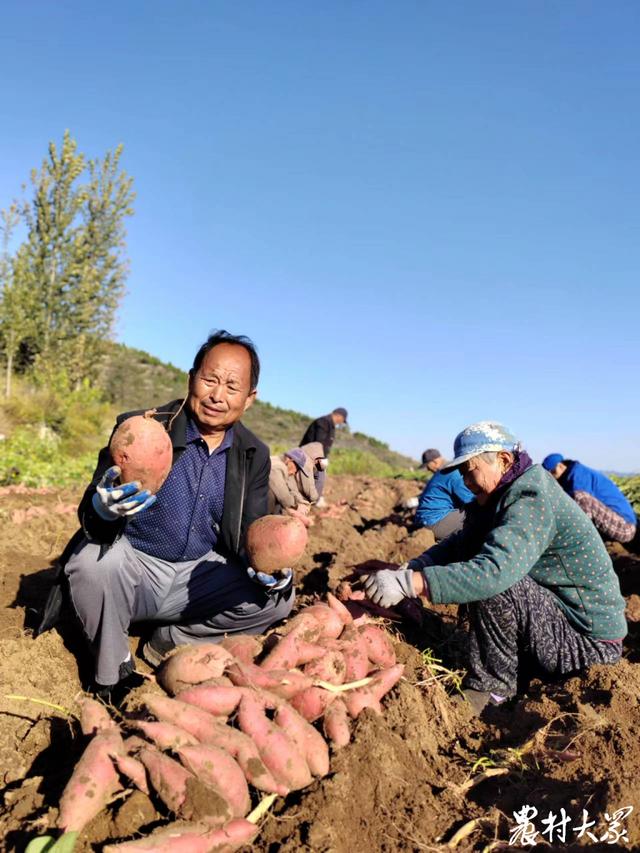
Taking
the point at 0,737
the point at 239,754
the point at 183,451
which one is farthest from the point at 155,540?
the point at 239,754

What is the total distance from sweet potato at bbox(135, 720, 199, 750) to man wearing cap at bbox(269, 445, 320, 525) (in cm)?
297

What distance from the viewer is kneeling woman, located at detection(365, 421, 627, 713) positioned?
2.72 m

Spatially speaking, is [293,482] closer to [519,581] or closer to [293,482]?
[293,482]

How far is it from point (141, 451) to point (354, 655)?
121 centimetres

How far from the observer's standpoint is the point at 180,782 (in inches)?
71.1

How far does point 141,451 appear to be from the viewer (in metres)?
2.62

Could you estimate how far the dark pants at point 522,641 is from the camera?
2.88 metres

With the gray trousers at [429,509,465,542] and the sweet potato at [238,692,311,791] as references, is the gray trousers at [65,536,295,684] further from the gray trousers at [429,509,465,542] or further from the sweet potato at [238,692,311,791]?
the gray trousers at [429,509,465,542]

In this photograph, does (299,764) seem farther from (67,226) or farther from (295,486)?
(67,226)

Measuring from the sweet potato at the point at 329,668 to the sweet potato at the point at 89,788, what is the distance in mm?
777

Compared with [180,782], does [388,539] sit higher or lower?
higher

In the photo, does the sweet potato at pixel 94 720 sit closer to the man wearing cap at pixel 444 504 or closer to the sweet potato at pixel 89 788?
the sweet potato at pixel 89 788

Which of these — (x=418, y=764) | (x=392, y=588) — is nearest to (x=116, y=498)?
(x=392, y=588)

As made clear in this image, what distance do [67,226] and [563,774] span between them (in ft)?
67.3
